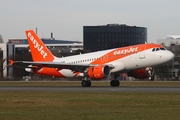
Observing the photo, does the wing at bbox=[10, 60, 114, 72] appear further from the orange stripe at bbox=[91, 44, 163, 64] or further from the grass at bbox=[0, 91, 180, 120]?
the grass at bbox=[0, 91, 180, 120]

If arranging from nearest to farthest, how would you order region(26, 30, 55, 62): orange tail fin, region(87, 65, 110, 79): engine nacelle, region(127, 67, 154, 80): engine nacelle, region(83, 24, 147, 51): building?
region(87, 65, 110, 79): engine nacelle → region(127, 67, 154, 80): engine nacelle → region(26, 30, 55, 62): orange tail fin → region(83, 24, 147, 51): building

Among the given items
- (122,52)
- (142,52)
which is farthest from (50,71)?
(142,52)

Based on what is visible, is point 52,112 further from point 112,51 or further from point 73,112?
point 112,51

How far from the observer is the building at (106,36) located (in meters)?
176

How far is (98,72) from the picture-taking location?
52.3 m

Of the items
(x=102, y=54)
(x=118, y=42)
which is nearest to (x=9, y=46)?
(x=118, y=42)

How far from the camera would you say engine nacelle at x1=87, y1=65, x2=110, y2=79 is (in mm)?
52219

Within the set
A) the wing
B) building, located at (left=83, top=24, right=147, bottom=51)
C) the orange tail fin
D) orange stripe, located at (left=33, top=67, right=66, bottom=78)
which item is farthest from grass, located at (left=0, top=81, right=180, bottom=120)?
building, located at (left=83, top=24, right=147, bottom=51)

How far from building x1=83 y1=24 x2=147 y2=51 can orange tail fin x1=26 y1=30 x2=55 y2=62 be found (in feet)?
362

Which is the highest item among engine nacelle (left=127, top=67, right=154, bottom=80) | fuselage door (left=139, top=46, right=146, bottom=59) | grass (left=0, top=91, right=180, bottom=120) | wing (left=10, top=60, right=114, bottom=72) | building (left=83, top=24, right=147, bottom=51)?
building (left=83, top=24, right=147, bottom=51)

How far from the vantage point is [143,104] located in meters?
29.9

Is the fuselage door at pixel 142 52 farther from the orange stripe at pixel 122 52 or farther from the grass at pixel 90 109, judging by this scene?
the grass at pixel 90 109

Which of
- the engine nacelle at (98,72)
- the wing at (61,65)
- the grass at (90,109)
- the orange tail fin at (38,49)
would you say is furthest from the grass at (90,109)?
the orange tail fin at (38,49)

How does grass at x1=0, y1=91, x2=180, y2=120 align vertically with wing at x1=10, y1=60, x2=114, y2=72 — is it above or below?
below
